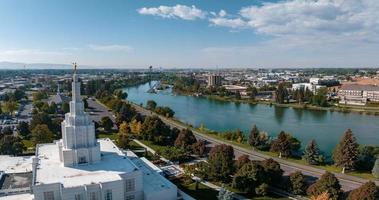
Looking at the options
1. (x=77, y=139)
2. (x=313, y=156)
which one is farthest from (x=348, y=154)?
(x=77, y=139)

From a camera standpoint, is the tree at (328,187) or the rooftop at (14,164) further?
the rooftop at (14,164)

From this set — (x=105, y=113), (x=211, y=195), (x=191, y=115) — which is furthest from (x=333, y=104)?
(x=211, y=195)

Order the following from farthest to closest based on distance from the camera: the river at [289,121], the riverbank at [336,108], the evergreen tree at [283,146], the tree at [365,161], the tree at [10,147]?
the riverbank at [336,108]
the river at [289,121]
the evergreen tree at [283,146]
the tree at [10,147]
the tree at [365,161]

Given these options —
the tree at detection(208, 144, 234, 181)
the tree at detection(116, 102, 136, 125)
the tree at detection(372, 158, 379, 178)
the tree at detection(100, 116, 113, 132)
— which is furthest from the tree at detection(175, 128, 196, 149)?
the tree at detection(372, 158, 379, 178)

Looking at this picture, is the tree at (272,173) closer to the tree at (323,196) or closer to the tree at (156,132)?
the tree at (323,196)

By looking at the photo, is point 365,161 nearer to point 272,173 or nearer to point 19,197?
point 272,173

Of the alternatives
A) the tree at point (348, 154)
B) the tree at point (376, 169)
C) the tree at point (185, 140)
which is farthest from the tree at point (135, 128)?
the tree at point (376, 169)
